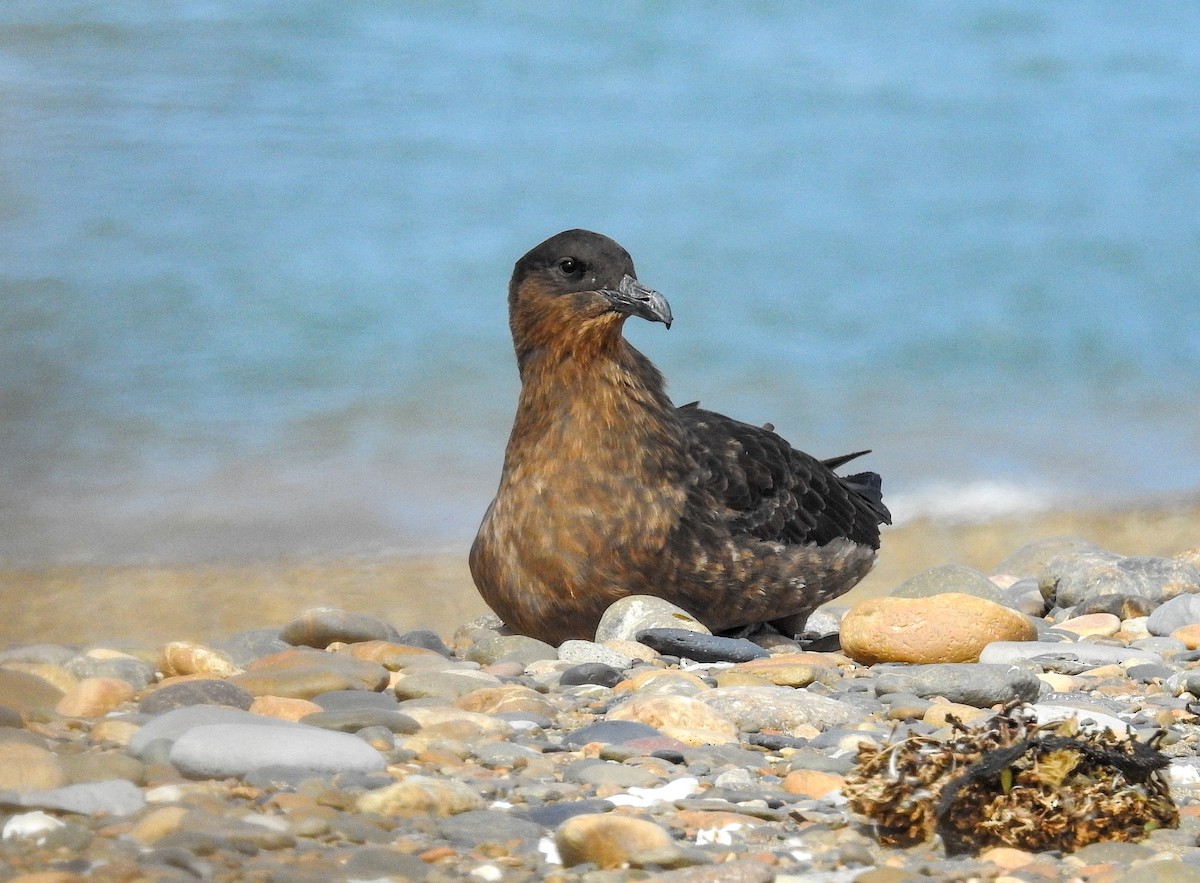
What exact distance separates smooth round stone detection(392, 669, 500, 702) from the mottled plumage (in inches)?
45.0

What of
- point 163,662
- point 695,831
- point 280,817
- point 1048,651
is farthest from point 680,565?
point 280,817

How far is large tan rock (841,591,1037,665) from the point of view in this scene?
198 inches

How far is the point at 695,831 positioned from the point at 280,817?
82 centimetres

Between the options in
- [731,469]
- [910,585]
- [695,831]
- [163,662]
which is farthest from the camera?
[910,585]

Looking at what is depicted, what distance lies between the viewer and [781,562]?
5.69m

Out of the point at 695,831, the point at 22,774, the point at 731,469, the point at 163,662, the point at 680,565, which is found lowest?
the point at 695,831

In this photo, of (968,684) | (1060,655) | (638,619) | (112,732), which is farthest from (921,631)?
(112,732)

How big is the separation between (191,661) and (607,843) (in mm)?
2067

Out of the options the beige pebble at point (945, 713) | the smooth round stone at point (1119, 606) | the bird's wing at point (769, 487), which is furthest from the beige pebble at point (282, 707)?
the smooth round stone at point (1119, 606)

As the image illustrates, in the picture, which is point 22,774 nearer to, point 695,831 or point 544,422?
point 695,831

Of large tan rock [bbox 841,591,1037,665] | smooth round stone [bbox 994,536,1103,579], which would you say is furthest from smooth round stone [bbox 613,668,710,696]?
smooth round stone [bbox 994,536,1103,579]

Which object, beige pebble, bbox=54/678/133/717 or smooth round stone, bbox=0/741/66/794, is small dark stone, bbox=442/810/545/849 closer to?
smooth round stone, bbox=0/741/66/794

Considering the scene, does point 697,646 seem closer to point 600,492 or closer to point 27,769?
point 600,492

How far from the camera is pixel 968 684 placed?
14.1 feet
